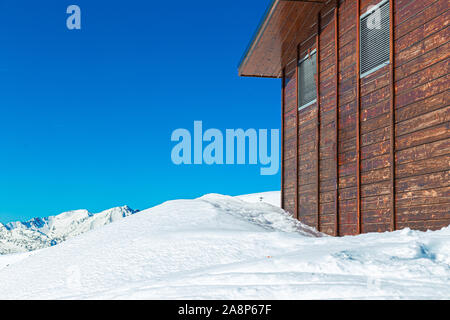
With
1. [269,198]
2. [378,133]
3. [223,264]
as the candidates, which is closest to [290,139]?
[378,133]

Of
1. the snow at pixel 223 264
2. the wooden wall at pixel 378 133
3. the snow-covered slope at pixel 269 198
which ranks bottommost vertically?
the snow at pixel 223 264

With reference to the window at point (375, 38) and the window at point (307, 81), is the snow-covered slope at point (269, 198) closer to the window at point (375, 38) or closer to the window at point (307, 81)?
the window at point (307, 81)

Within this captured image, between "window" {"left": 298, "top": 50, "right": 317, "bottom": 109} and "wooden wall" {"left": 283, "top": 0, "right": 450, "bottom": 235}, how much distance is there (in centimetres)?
29

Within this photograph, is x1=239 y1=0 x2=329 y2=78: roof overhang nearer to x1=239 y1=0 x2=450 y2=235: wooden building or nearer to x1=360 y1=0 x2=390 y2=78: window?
x1=239 y1=0 x2=450 y2=235: wooden building

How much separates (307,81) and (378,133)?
4.08 m

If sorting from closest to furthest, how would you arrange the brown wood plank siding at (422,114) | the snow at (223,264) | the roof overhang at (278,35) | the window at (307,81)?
the snow at (223,264), the brown wood plank siding at (422,114), the roof overhang at (278,35), the window at (307,81)

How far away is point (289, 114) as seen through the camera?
1448cm

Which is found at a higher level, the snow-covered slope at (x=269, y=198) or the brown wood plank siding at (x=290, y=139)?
the brown wood plank siding at (x=290, y=139)

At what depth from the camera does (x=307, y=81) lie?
1334cm

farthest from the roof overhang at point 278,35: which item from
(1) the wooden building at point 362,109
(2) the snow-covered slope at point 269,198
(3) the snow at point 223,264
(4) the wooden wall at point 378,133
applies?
(2) the snow-covered slope at point 269,198

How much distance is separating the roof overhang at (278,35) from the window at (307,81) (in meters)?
0.68

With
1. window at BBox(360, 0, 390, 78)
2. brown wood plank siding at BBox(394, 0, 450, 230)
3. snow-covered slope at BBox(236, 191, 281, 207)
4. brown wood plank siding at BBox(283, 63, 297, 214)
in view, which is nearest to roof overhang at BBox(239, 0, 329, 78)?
brown wood plank siding at BBox(283, 63, 297, 214)

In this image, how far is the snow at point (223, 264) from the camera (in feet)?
16.7

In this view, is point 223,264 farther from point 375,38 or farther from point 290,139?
point 290,139
